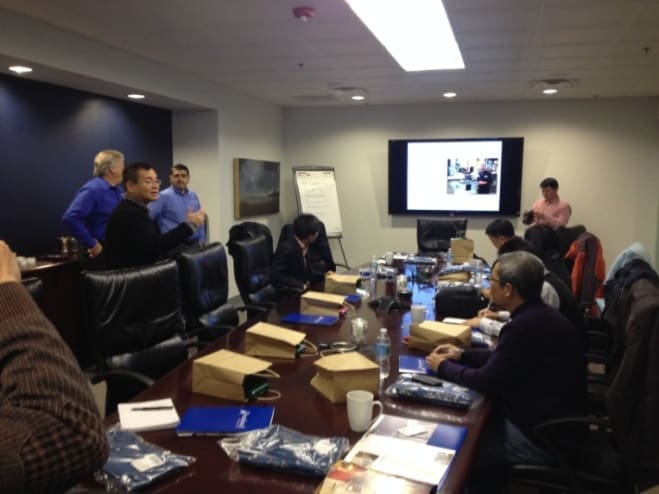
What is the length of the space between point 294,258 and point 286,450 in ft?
8.59

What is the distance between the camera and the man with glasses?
3.18 meters

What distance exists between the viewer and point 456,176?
7.21 meters

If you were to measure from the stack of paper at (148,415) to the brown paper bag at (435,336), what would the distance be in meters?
1.07

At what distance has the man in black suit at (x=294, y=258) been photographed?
3893 mm

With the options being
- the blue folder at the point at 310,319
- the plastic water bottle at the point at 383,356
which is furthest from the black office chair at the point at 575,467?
the blue folder at the point at 310,319

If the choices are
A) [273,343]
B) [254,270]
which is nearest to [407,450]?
[273,343]

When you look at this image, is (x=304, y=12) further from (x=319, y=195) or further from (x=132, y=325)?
(x=319, y=195)

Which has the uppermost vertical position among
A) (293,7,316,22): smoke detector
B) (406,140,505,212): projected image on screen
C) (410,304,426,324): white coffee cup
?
(293,7,316,22): smoke detector

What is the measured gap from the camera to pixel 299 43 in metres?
4.07

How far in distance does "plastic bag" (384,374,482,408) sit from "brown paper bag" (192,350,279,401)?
0.45m

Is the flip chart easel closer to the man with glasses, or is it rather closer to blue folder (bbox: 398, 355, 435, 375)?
the man with glasses

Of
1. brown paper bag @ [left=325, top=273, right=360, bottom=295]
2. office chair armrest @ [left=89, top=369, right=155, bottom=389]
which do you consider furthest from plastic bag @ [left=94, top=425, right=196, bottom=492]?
brown paper bag @ [left=325, top=273, right=360, bottom=295]

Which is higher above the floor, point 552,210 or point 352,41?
point 352,41

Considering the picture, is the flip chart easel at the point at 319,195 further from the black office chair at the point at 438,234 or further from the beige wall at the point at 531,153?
the black office chair at the point at 438,234
